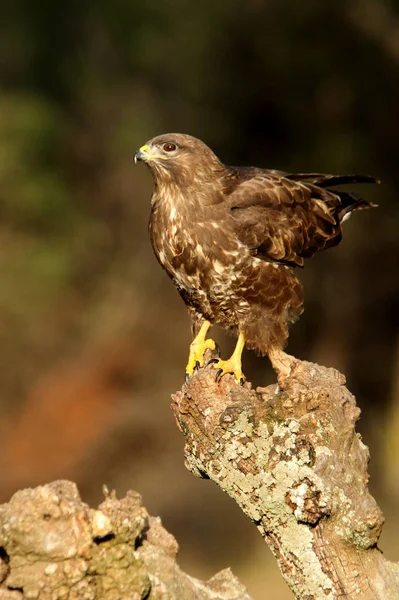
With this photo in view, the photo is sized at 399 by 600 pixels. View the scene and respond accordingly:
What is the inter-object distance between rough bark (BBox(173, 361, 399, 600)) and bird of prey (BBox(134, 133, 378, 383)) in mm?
1226

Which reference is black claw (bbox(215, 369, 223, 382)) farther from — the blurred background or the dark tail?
the blurred background

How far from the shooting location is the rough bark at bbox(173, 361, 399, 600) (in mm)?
3689

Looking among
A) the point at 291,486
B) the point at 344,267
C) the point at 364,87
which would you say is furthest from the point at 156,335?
the point at 291,486

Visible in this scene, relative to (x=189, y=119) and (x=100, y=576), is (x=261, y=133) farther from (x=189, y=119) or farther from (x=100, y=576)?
(x=100, y=576)

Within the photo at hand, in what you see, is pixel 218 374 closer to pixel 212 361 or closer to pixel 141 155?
pixel 212 361

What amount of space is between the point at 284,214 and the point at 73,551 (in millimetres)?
3175

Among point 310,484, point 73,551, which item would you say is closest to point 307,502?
point 310,484

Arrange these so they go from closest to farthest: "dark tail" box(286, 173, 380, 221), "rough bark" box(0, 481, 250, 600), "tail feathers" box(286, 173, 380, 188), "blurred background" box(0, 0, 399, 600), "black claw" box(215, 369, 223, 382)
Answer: "rough bark" box(0, 481, 250, 600) → "black claw" box(215, 369, 223, 382) → "tail feathers" box(286, 173, 380, 188) → "dark tail" box(286, 173, 380, 221) → "blurred background" box(0, 0, 399, 600)

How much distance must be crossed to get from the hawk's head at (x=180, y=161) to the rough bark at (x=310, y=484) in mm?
1820

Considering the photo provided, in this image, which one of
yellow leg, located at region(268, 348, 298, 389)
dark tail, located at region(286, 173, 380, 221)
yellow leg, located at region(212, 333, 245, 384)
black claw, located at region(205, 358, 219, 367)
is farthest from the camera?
dark tail, located at region(286, 173, 380, 221)

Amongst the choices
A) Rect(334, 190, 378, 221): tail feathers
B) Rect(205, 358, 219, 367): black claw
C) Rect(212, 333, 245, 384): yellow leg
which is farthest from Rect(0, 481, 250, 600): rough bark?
Rect(334, 190, 378, 221): tail feathers

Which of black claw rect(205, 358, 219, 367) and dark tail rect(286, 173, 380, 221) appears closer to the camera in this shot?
black claw rect(205, 358, 219, 367)

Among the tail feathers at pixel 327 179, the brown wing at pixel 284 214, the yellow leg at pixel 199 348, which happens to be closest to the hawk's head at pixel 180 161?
the brown wing at pixel 284 214

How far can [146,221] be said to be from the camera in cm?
1423
